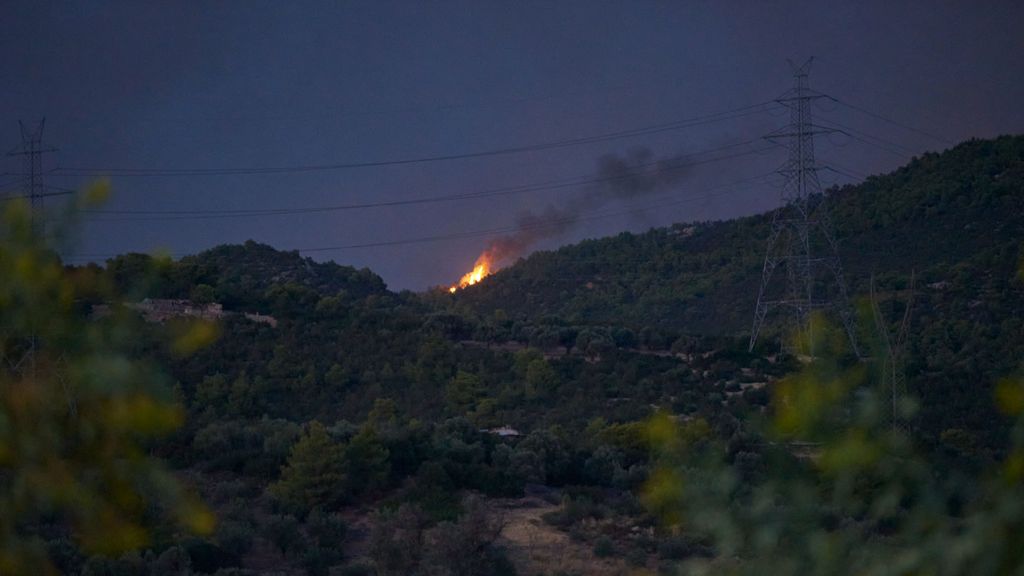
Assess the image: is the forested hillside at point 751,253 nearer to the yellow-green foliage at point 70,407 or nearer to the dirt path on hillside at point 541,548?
the dirt path on hillside at point 541,548

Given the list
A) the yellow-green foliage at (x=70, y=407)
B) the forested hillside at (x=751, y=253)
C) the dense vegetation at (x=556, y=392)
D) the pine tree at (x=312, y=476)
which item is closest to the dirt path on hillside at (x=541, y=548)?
the dense vegetation at (x=556, y=392)

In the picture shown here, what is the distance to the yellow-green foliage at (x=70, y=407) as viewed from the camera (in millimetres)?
4375

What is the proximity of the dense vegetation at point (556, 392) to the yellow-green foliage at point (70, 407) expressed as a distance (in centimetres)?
12

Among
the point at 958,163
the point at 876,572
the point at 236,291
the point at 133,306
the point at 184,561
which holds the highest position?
the point at 958,163

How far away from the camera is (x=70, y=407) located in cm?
461

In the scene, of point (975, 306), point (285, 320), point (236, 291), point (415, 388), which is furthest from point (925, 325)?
point (236, 291)

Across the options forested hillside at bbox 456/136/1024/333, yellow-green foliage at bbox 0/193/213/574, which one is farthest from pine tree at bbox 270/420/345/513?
forested hillside at bbox 456/136/1024/333

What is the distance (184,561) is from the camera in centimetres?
1575

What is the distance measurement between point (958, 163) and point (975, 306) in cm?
2569

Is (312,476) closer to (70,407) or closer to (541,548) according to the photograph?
(541,548)

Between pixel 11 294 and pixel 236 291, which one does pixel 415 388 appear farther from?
pixel 11 294

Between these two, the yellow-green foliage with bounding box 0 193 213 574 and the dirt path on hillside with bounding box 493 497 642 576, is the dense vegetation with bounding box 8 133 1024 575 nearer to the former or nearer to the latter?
the yellow-green foliage with bounding box 0 193 213 574

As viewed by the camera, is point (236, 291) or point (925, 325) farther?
point (236, 291)

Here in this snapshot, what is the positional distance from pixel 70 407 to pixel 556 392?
36009 mm
